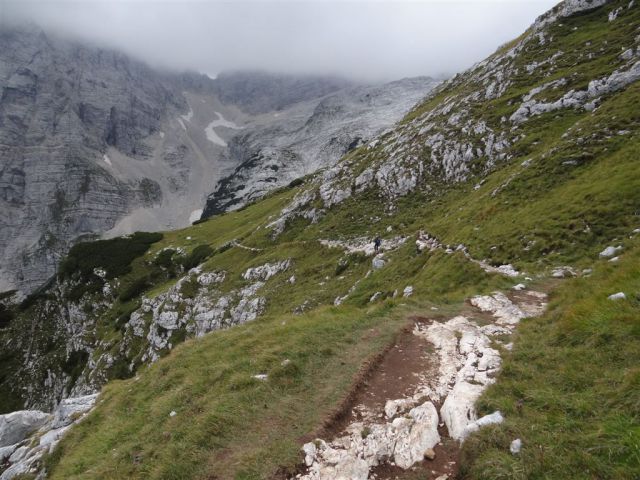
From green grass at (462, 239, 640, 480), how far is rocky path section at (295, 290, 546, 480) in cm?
70

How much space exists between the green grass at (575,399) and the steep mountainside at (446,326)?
0.05m

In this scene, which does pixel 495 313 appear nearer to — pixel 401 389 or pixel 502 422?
pixel 401 389

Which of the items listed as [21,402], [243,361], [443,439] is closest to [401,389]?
[443,439]

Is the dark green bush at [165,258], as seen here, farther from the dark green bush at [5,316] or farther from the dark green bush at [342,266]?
the dark green bush at [342,266]

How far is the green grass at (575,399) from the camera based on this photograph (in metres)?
6.44

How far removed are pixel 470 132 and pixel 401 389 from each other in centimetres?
5576

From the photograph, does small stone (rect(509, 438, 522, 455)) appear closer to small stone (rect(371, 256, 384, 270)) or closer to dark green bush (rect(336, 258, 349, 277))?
small stone (rect(371, 256, 384, 270))

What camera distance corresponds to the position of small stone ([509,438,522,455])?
737 cm

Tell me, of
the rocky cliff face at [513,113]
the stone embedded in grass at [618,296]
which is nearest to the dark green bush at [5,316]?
the rocky cliff face at [513,113]

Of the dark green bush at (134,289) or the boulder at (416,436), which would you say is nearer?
the boulder at (416,436)

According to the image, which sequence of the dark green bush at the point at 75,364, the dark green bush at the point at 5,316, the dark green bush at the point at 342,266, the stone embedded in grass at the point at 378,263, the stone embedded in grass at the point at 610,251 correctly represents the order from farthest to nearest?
1. the dark green bush at the point at 5,316
2. the dark green bush at the point at 75,364
3. the dark green bush at the point at 342,266
4. the stone embedded in grass at the point at 378,263
5. the stone embedded in grass at the point at 610,251

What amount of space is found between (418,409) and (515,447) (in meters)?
3.08

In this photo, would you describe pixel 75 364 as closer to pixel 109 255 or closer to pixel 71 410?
pixel 109 255

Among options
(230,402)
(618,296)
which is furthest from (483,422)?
(230,402)
